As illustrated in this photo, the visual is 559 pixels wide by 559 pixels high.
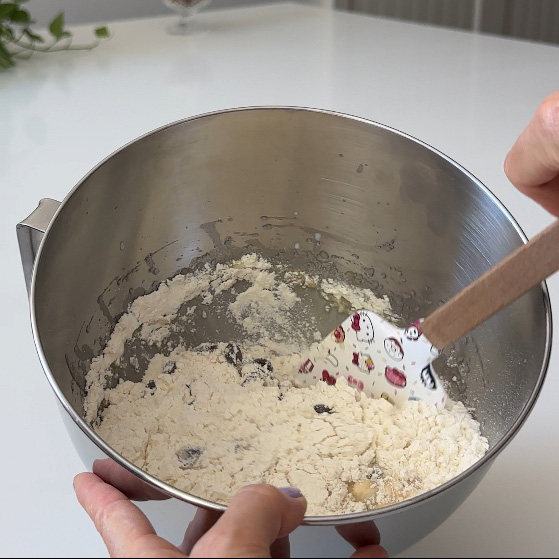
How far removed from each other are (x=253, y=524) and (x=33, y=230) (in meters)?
0.37

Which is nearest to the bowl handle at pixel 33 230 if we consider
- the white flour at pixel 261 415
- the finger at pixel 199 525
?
the white flour at pixel 261 415

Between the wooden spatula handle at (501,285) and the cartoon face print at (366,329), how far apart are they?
12 cm

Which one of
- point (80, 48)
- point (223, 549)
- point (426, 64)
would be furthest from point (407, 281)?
point (80, 48)

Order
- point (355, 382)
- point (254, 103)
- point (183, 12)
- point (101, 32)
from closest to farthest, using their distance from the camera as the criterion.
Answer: point (355, 382) < point (254, 103) < point (101, 32) < point (183, 12)

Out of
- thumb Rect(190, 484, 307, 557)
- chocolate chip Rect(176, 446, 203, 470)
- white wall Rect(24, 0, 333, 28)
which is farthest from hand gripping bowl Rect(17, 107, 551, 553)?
white wall Rect(24, 0, 333, 28)

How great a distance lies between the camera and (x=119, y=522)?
0.47m

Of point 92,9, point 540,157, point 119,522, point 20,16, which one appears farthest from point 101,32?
point 119,522

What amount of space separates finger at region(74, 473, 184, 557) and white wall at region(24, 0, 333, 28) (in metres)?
1.47

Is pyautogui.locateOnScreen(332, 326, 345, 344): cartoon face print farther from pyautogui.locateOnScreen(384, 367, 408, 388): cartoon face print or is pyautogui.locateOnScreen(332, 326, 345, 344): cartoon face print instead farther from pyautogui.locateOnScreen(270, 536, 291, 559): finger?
pyautogui.locateOnScreen(270, 536, 291, 559): finger

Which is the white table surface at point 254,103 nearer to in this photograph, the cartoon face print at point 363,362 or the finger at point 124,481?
the finger at point 124,481

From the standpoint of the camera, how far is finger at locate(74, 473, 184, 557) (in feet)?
1.40

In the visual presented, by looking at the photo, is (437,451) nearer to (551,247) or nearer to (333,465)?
(333,465)

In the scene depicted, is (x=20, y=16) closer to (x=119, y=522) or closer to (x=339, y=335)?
(x=339, y=335)

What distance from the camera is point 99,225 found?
0.75 m
